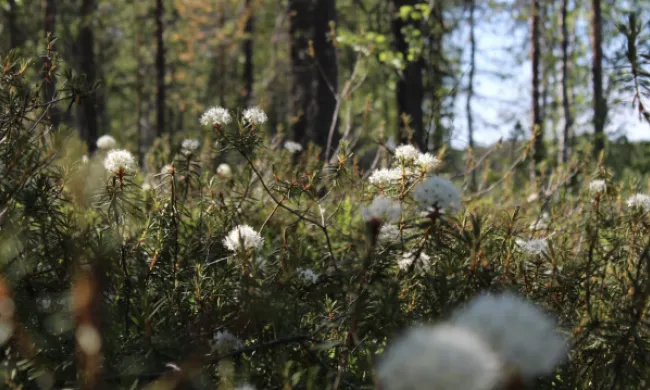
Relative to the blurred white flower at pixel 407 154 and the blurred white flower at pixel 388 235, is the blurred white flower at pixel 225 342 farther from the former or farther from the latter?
the blurred white flower at pixel 407 154

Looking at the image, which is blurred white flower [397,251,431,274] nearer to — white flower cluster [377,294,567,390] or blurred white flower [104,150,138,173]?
white flower cluster [377,294,567,390]

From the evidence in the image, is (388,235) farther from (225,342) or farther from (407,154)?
(225,342)

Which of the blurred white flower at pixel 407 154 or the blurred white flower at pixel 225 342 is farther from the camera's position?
the blurred white flower at pixel 407 154

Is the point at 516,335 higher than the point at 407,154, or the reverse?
the point at 407,154

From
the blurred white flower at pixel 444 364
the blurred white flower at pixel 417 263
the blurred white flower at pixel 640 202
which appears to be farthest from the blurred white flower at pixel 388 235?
the blurred white flower at pixel 640 202

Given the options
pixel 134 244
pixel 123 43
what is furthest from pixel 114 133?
pixel 134 244

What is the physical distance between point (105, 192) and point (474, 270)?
5.72ft

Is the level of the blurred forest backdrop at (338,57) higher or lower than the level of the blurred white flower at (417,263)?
higher

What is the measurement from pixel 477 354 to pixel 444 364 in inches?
2.9

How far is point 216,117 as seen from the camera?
2.77 metres

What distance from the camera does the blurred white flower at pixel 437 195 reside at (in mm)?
1897

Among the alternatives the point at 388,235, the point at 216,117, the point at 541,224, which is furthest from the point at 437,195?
the point at 541,224

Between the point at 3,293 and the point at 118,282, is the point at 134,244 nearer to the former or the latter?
the point at 118,282

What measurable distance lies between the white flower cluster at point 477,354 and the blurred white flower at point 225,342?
1018 millimetres
